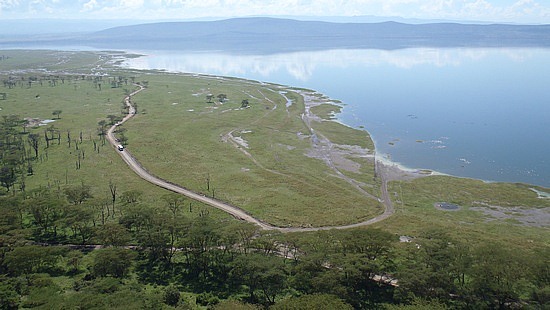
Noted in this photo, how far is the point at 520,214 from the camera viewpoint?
63.2m

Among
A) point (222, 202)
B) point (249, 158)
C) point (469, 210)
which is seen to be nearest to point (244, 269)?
point (222, 202)

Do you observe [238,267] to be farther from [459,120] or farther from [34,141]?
[459,120]

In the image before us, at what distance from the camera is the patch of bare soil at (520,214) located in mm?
60344

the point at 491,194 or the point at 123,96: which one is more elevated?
the point at 123,96

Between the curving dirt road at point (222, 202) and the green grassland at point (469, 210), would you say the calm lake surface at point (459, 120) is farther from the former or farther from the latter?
the curving dirt road at point (222, 202)

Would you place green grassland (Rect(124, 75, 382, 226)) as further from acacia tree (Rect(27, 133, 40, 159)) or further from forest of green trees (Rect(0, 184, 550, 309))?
acacia tree (Rect(27, 133, 40, 159))

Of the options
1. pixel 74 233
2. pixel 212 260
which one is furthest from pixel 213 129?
pixel 212 260

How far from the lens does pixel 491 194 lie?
7000 centimetres

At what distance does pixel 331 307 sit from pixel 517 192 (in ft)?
171

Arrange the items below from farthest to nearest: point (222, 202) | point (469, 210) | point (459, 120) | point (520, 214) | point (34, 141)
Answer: point (459, 120)
point (34, 141)
point (222, 202)
point (469, 210)
point (520, 214)

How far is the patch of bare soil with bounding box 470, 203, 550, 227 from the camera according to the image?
2376 inches

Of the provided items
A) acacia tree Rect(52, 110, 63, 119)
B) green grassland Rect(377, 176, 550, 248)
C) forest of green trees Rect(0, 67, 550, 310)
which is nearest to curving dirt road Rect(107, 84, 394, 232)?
green grassland Rect(377, 176, 550, 248)

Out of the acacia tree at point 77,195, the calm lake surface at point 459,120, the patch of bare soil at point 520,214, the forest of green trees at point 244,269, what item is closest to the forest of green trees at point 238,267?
the forest of green trees at point 244,269

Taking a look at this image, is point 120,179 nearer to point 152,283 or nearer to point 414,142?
point 152,283
